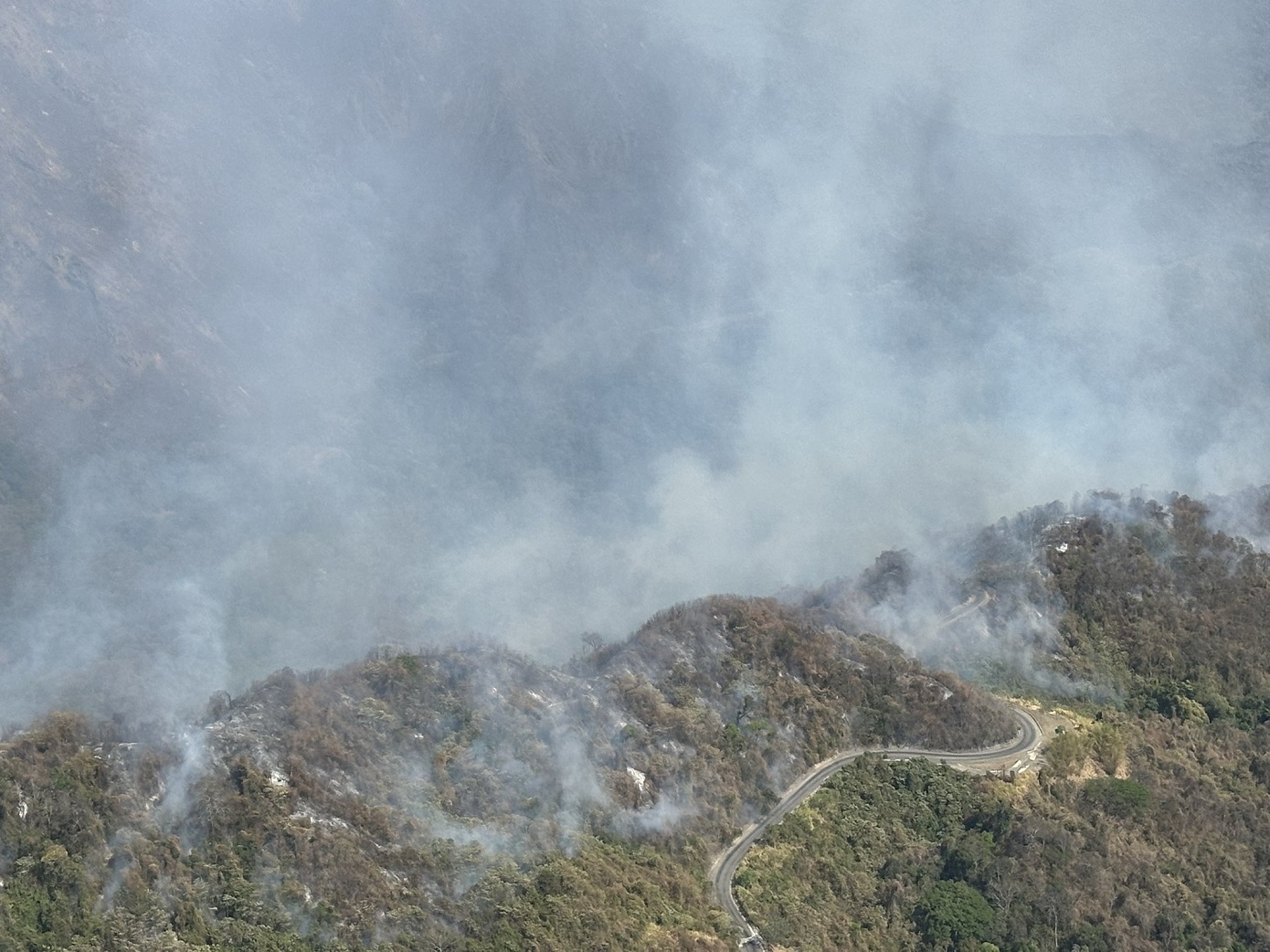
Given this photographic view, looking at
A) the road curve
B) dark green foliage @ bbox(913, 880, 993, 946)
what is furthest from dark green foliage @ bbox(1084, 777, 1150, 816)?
dark green foliage @ bbox(913, 880, 993, 946)

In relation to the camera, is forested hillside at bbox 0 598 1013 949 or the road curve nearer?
forested hillside at bbox 0 598 1013 949

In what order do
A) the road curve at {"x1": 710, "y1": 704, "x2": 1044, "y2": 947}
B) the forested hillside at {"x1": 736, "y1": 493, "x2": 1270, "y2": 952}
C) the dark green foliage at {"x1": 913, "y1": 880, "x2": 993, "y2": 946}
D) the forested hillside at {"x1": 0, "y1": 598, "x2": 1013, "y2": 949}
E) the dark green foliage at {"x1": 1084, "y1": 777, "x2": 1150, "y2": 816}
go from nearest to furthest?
the forested hillside at {"x1": 0, "y1": 598, "x2": 1013, "y2": 949} → the road curve at {"x1": 710, "y1": 704, "x2": 1044, "y2": 947} → the dark green foliage at {"x1": 913, "y1": 880, "x2": 993, "y2": 946} → the forested hillside at {"x1": 736, "y1": 493, "x2": 1270, "y2": 952} → the dark green foliage at {"x1": 1084, "y1": 777, "x2": 1150, "y2": 816}

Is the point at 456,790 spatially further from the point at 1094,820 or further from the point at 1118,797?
the point at 1118,797

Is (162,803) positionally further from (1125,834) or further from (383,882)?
(1125,834)

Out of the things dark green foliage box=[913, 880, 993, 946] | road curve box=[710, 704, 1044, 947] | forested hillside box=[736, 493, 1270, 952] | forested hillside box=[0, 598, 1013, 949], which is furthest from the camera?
forested hillside box=[736, 493, 1270, 952]

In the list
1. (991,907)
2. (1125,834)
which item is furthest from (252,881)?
(1125,834)

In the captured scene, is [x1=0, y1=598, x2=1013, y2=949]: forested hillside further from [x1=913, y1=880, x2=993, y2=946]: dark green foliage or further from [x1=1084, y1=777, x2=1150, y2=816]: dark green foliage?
[x1=913, y1=880, x2=993, y2=946]: dark green foliage

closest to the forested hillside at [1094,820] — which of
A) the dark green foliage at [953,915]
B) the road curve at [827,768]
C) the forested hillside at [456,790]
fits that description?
the dark green foliage at [953,915]

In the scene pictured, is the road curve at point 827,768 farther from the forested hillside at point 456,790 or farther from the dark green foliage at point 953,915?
the dark green foliage at point 953,915

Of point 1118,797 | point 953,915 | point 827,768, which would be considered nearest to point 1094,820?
point 1118,797
